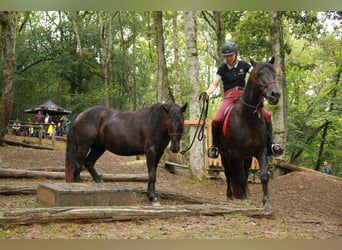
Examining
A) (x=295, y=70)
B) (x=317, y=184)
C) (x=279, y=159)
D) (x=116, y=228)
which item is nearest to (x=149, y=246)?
(x=116, y=228)

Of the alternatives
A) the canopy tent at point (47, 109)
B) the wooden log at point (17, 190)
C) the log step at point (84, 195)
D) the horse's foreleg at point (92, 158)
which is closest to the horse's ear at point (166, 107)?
the log step at point (84, 195)

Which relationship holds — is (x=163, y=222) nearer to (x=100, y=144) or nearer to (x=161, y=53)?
(x=100, y=144)

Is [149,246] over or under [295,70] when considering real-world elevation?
under

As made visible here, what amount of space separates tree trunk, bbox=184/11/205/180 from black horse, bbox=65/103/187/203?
9.74 feet

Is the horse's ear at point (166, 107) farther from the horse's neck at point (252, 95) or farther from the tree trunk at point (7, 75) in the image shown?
the tree trunk at point (7, 75)

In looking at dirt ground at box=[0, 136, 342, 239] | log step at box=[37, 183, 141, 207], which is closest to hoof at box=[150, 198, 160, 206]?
log step at box=[37, 183, 141, 207]

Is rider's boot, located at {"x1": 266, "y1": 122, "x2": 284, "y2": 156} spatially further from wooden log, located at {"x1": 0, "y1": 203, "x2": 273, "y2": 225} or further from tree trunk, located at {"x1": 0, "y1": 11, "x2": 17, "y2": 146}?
tree trunk, located at {"x1": 0, "y1": 11, "x2": 17, "y2": 146}

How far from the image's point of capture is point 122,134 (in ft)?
20.3

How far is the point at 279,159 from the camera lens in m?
11.1

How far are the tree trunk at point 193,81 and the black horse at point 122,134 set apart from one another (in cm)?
297

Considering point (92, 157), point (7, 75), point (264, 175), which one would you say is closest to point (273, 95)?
point (264, 175)

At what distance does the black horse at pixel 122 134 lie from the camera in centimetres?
593

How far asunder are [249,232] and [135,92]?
804 inches

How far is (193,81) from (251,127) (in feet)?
11.7
